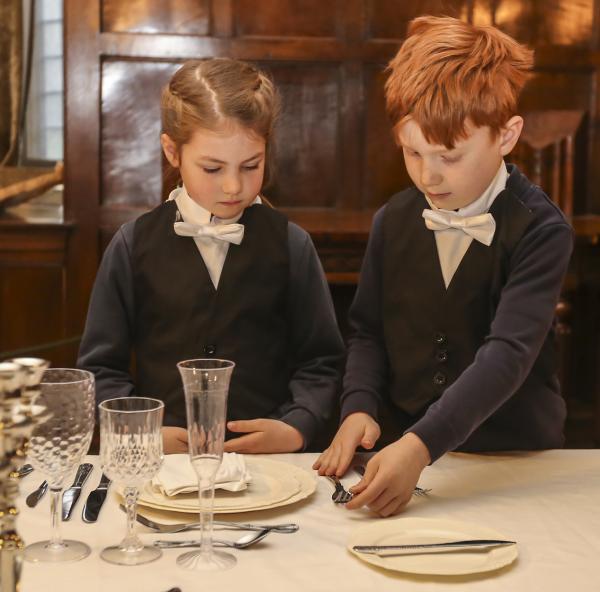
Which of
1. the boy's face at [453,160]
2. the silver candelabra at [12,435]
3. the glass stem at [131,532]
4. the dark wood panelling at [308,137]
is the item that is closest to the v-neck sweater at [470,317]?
the boy's face at [453,160]

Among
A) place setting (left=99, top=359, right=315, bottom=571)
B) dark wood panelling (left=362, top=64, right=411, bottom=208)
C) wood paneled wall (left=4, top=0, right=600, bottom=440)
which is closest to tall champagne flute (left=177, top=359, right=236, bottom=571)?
place setting (left=99, top=359, right=315, bottom=571)

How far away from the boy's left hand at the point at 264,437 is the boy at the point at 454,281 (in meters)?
0.10

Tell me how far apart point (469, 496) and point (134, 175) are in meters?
2.59

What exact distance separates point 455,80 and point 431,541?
0.72 meters

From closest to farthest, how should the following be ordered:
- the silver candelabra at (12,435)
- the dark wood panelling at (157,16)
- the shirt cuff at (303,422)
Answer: the silver candelabra at (12,435) → the shirt cuff at (303,422) → the dark wood panelling at (157,16)

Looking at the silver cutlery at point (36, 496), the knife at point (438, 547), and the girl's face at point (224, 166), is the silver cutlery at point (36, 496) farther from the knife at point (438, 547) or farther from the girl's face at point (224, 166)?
the girl's face at point (224, 166)

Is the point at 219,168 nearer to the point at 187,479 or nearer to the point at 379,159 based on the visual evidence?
the point at 187,479

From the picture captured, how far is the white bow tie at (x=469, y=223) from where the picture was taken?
1.69 metres

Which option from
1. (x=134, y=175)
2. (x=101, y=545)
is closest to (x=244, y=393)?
(x=101, y=545)

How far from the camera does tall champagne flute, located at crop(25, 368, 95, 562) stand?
1.12m

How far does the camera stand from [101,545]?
1210 millimetres

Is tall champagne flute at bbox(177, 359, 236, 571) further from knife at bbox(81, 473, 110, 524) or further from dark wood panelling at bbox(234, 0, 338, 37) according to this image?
dark wood panelling at bbox(234, 0, 338, 37)

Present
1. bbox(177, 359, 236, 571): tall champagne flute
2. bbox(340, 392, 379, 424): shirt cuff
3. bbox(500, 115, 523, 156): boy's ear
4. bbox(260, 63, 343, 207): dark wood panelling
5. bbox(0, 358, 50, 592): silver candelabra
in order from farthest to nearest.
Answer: bbox(260, 63, 343, 207): dark wood panelling → bbox(340, 392, 379, 424): shirt cuff → bbox(500, 115, 523, 156): boy's ear → bbox(177, 359, 236, 571): tall champagne flute → bbox(0, 358, 50, 592): silver candelabra

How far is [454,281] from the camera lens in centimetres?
175
